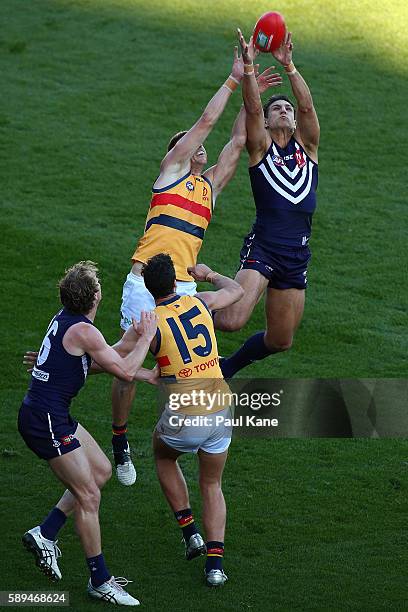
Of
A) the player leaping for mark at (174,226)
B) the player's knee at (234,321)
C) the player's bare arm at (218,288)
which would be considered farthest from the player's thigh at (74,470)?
the player's knee at (234,321)

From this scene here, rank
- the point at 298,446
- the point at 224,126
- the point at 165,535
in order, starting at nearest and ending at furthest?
the point at 165,535 < the point at 298,446 < the point at 224,126

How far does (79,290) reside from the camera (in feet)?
24.1

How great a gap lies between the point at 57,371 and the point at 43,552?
3.97 ft

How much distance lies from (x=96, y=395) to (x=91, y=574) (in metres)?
3.89

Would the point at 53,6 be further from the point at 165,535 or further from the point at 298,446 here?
the point at 165,535

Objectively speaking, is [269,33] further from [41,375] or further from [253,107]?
[41,375]

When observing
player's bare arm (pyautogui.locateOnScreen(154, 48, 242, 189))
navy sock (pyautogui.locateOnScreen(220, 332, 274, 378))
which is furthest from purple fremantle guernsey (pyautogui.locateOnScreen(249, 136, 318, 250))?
navy sock (pyautogui.locateOnScreen(220, 332, 274, 378))

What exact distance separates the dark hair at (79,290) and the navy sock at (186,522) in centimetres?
165

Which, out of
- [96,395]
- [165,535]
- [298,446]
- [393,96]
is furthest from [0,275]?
[393,96]

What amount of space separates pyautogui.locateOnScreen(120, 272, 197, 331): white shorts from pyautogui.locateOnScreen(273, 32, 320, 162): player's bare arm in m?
1.69

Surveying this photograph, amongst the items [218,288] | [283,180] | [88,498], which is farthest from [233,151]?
[88,498]

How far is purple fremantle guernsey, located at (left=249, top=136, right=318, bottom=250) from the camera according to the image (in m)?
9.64

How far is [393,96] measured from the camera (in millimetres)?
17984

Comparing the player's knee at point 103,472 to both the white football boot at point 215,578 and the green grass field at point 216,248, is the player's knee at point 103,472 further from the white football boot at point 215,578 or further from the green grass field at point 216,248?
the white football boot at point 215,578
